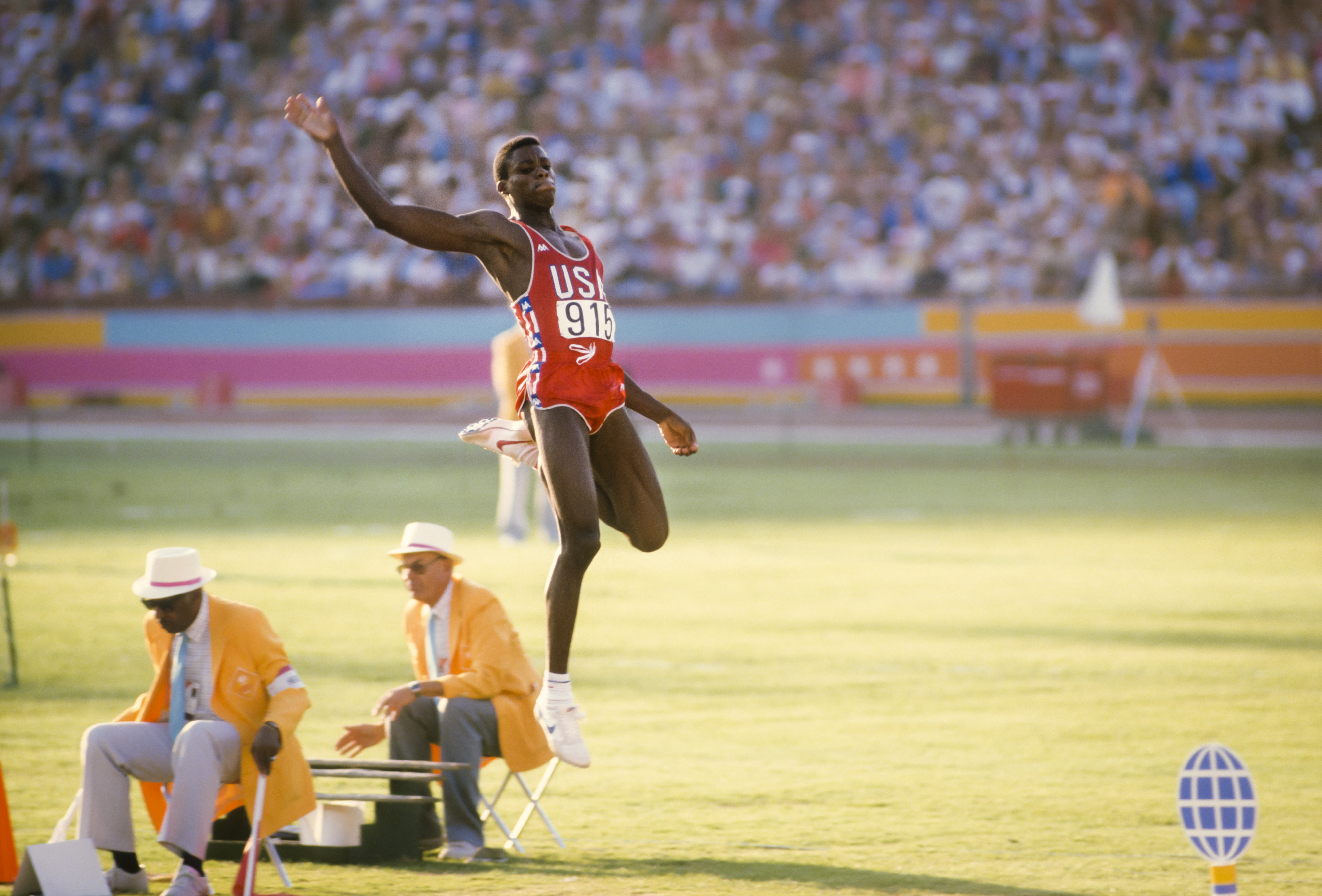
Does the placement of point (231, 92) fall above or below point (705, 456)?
above

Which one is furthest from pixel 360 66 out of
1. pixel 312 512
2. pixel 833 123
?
pixel 312 512

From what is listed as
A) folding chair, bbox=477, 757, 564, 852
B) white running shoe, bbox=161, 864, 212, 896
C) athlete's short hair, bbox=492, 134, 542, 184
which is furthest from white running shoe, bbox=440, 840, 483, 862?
athlete's short hair, bbox=492, 134, 542, 184

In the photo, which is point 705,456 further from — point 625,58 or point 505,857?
point 505,857

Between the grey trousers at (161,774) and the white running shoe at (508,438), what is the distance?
1451mm

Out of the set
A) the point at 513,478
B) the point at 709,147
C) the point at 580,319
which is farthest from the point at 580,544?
the point at 709,147

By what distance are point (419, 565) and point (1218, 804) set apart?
12.8 feet

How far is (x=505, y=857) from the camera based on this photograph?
7020 millimetres

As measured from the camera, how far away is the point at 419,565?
736 cm

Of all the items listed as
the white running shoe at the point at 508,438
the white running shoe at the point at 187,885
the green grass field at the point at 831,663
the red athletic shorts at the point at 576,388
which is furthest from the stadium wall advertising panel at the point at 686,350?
the white running shoe at the point at 187,885

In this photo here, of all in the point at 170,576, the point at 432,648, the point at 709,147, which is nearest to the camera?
the point at 170,576

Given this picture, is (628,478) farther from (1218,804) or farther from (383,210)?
(1218,804)

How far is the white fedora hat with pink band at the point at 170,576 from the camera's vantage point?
6352 millimetres

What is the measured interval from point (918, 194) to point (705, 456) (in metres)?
6.62

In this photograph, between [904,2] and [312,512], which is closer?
[312,512]
